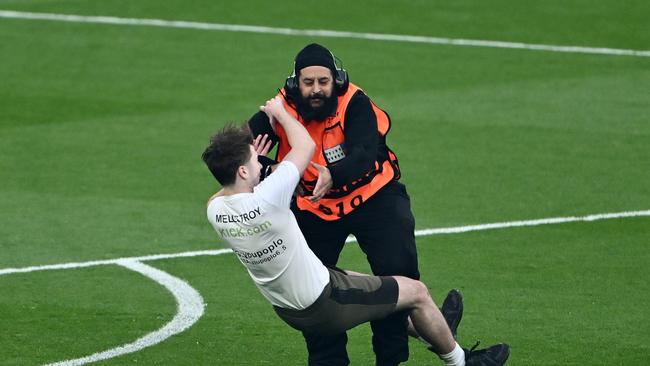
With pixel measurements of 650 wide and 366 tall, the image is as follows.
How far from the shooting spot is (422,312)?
29.4 ft

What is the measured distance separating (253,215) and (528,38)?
16.2m

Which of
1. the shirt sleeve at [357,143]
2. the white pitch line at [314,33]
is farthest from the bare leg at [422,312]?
the white pitch line at [314,33]

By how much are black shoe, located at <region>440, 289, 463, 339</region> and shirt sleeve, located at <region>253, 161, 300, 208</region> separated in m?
1.98

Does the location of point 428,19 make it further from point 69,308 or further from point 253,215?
point 253,215

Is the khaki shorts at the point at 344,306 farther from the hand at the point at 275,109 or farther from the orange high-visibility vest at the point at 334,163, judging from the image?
the hand at the point at 275,109

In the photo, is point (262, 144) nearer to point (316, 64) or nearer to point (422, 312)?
point (316, 64)

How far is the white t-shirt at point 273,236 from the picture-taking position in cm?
834

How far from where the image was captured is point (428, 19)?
25.3 metres

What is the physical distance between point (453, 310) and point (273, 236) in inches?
80.8

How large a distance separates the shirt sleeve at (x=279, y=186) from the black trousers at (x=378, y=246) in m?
1.05

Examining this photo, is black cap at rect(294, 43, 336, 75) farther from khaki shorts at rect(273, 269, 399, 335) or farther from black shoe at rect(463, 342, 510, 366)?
black shoe at rect(463, 342, 510, 366)

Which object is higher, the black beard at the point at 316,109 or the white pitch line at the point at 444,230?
the black beard at the point at 316,109

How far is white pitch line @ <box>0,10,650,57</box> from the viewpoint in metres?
22.9

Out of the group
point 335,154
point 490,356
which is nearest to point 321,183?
point 335,154
